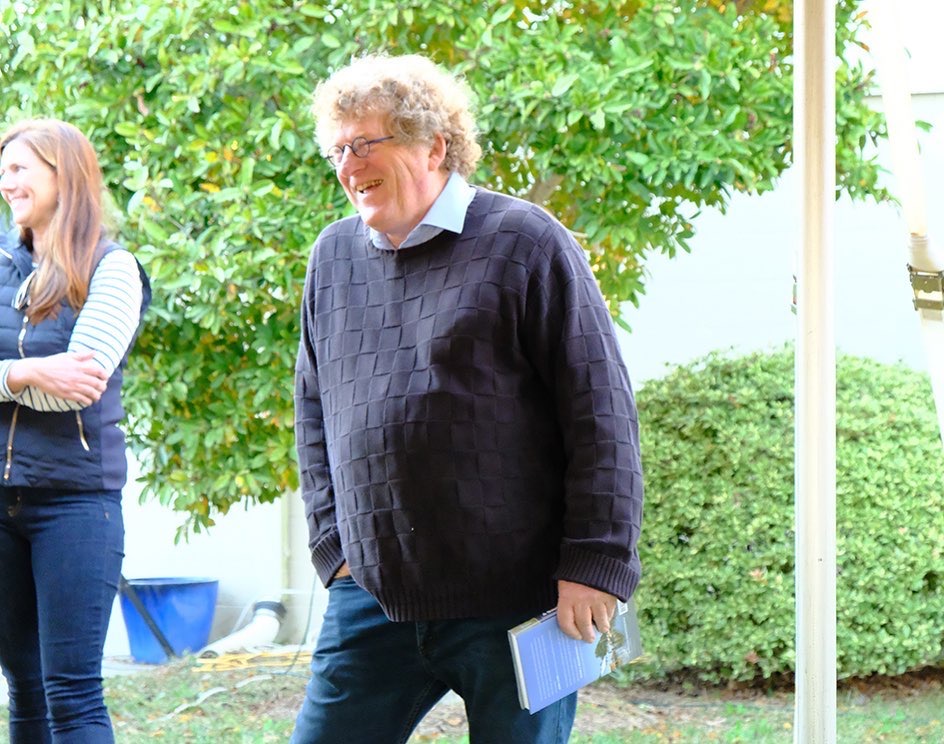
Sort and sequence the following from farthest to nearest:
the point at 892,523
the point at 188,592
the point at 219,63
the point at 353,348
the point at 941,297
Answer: the point at 188,592
the point at 892,523
the point at 219,63
the point at 353,348
the point at 941,297

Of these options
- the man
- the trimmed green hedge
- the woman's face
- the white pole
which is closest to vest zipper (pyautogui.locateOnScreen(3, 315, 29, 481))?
the woman's face

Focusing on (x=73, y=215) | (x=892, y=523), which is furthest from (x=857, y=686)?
(x=73, y=215)

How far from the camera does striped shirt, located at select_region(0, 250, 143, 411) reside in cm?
305

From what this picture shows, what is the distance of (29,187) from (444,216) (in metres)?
1.40

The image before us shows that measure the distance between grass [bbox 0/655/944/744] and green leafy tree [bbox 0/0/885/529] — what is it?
2.71 feet

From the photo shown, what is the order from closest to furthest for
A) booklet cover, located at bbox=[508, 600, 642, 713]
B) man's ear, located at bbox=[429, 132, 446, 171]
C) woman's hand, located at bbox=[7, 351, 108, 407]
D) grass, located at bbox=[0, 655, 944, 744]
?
booklet cover, located at bbox=[508, 600, 642, 713] → man's ear, located at bbox=[429, 132, 446, 171] → woman's hand, located at bbox=[7, 351, 108, 407] → grass, located at bbox=[0, 655, 944, 744]

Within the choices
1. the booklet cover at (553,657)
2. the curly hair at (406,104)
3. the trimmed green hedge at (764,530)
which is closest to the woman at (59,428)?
the curly hair at (406,104)

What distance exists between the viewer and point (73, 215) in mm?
3238

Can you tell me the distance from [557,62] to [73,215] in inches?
69.8

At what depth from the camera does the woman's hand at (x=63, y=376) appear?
2979mm

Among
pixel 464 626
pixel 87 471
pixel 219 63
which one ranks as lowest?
pixel 464 626

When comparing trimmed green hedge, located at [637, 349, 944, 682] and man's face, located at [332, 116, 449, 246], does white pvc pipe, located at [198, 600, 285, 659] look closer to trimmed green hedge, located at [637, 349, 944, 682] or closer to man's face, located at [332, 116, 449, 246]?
trimmed green hedge, located at [637, 349, 944, 682]

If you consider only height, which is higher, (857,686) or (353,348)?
(353,348)

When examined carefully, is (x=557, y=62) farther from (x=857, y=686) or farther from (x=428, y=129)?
(x=857, y=686)
